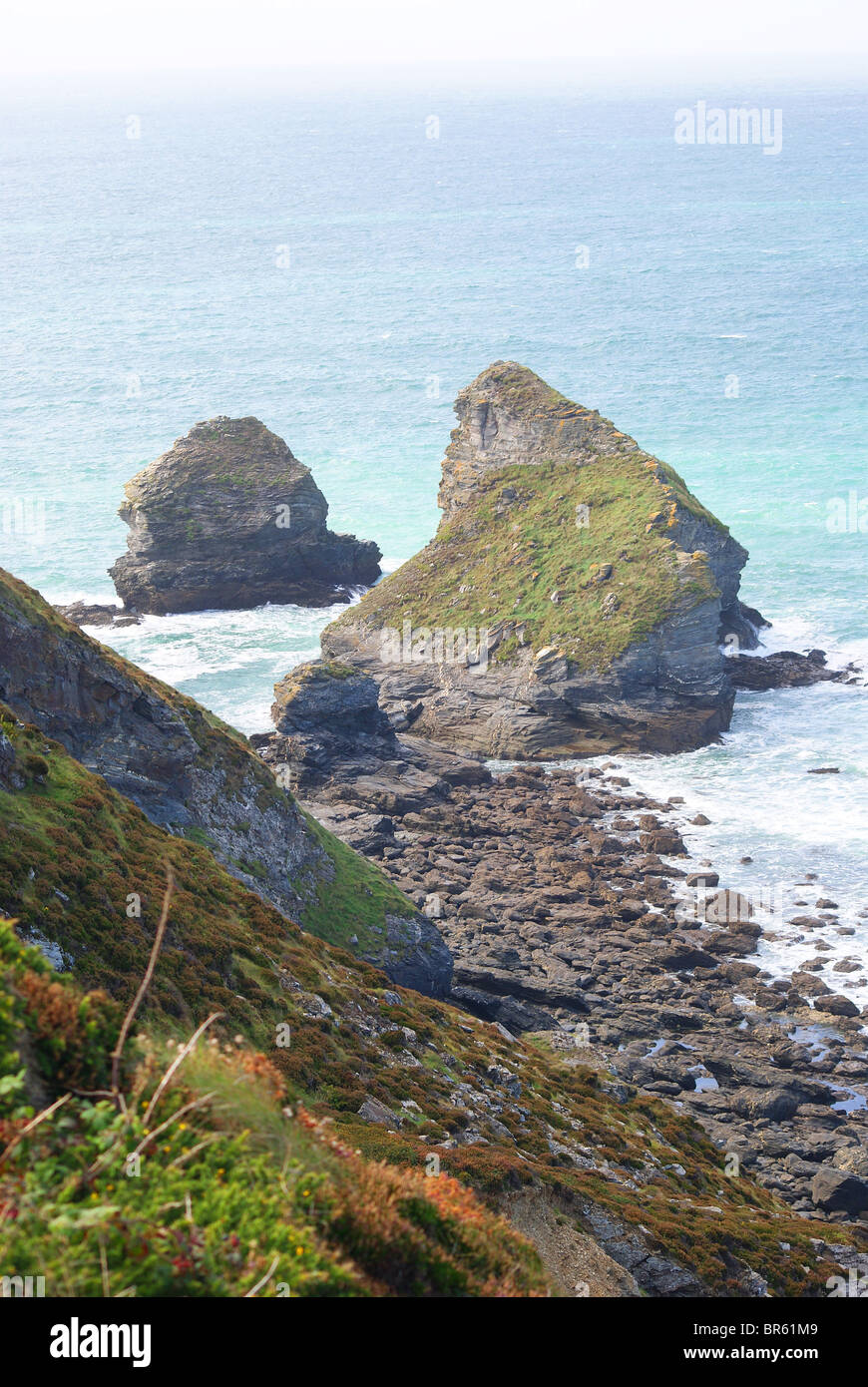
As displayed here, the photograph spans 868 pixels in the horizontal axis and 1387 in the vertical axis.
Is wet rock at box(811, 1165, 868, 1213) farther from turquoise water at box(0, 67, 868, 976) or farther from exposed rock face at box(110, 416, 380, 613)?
exposed rock face at box(110, 416, 380, 613)

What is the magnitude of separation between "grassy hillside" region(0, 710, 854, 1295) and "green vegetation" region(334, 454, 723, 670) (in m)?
37.4

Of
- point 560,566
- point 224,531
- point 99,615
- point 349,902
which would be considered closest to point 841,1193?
point 349,902

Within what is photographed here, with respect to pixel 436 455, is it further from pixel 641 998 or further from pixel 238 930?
pixel 238 930

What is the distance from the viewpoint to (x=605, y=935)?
51.7 metres

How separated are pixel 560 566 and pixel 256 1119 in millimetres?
65068

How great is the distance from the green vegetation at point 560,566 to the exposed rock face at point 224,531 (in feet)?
37.0

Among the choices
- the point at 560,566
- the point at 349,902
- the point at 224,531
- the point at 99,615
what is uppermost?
the point at 224,531

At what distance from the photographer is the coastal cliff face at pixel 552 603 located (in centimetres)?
7000

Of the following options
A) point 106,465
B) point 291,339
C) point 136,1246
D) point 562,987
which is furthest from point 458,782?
point 291,339

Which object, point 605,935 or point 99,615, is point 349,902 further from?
point 99,615

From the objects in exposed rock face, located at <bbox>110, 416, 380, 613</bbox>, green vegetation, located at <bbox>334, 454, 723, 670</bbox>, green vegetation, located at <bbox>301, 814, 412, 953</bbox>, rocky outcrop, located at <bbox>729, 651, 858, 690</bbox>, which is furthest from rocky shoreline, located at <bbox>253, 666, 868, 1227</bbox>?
exposed rock face, located at <bbox>110, 416, 380, 613</bbox>

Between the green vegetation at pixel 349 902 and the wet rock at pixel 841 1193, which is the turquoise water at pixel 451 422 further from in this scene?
the wet rock at pixel 841 1193

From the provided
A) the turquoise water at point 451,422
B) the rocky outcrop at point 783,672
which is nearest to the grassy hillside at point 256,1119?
the turquoise water at point 451,422

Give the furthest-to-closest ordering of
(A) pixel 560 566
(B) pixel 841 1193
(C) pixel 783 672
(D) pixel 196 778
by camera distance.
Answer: (A) pixel 560 566, (C) pixel 783 672, (D) pixel 196 778, (B) pixel 841 1193
